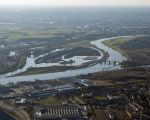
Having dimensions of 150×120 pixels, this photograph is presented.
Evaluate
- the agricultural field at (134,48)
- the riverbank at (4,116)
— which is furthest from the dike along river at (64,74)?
the riverbank at (4,116)

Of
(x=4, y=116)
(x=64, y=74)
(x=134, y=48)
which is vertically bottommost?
(x=134, y=48)

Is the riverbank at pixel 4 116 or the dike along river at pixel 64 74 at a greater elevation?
the riverbank at pixel 4 116

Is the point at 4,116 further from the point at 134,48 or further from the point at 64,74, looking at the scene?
the point at 134,48

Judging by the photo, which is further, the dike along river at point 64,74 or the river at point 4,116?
the dike along river at point 64,74

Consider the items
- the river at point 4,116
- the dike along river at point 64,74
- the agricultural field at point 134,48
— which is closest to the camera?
the river at point 4,116

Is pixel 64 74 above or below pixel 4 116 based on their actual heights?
below

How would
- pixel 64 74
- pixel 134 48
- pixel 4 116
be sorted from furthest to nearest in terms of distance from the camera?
pixel 134 48 < pixel 64 74 < pixel 4 116

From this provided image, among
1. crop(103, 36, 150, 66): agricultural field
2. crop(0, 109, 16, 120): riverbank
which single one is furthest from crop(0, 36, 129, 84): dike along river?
crop(0, 109, 16, 120): riverbank

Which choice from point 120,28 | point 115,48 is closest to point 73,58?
point 115,48

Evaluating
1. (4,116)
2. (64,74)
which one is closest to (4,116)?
(4,116)

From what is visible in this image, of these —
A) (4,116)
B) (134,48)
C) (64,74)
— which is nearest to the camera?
(4,116)

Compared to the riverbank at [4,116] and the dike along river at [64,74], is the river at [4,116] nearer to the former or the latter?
the riverbank at [4,116]

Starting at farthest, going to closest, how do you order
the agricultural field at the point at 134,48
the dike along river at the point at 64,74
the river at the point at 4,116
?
the agricultural field at the point at 134,48, the dike along river at the point at 64,74, the river at the point at 4,116

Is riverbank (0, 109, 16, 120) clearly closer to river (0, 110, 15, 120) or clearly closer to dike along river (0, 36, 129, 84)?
river (0, 110, 15, 120)
